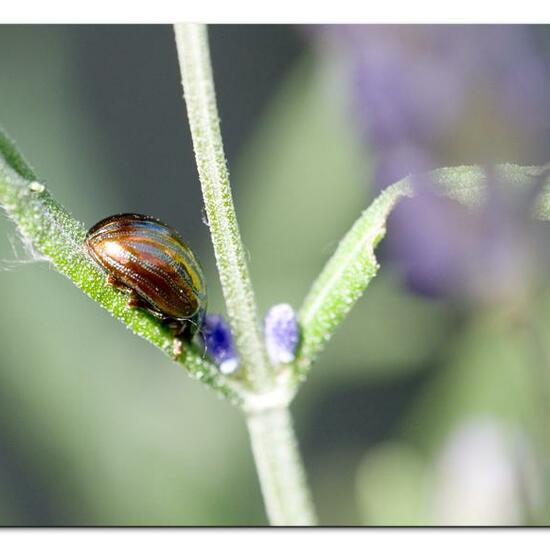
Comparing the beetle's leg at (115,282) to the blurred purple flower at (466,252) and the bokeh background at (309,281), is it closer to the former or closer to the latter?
the bokeh background at (309,281)

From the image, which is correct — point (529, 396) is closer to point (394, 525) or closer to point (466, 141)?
point (394, 525)

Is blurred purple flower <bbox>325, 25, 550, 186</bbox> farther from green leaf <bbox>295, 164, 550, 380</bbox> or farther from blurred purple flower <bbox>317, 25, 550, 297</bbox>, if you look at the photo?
green leaf <bbox>295, 164, 550, 380</bbox>

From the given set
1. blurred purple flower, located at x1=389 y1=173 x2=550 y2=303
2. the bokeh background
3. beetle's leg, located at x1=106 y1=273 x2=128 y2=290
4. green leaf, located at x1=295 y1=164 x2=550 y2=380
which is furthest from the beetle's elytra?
blurred purple flower, located at x1=389 y1=173 x2=550 y2=303

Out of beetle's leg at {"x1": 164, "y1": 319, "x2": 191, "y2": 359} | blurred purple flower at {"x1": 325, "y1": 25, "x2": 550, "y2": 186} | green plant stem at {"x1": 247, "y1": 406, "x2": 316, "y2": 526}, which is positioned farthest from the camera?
blurred purple flower at {"x1": 325, "y1": 25, "x2": 550, "y2": 186}

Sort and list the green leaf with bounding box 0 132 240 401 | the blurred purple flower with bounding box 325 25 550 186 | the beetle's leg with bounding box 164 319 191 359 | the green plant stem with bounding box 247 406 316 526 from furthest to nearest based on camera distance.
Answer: the blurred purple flower with bounding box 325 25 550 186
the green plant stem with bounding box 247 406 316 526
the beetle's leg with bounding box 164 319 191 359
the green leaf with bounding box 0 132 240 401
